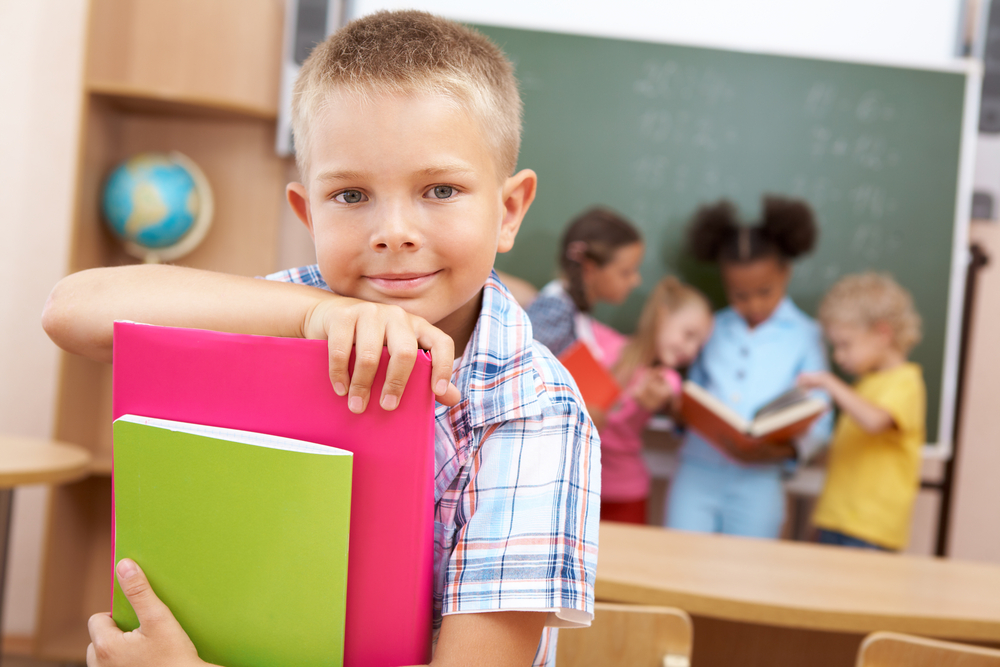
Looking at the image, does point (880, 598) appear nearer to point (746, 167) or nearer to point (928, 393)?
point (928, 393)

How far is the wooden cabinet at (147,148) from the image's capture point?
2.68 metres

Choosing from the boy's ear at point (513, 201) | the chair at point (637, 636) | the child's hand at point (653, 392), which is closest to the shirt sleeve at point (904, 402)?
the child's hand at point (653, 392)

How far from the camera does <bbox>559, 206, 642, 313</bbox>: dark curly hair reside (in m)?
2.68

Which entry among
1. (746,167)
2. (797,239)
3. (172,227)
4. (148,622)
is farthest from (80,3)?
(148,622)

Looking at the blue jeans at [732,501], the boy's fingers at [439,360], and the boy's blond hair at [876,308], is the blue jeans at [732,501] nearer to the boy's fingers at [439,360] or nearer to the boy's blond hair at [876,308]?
the boy's blond hair at [876,308]

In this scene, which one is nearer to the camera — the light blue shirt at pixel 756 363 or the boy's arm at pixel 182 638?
the boy's arm at pixel 182 638

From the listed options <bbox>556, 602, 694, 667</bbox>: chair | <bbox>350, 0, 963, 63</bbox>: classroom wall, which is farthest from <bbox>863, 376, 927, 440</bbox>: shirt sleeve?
<bbox>556, 602, 694, 667</bbox>: chair

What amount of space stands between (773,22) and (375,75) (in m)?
2.86

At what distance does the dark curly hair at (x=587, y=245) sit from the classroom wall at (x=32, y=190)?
192cm

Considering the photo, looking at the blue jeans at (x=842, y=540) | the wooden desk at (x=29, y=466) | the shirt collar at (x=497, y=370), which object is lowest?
the blue jeans at (x=842, y=540)

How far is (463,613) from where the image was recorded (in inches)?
22.9

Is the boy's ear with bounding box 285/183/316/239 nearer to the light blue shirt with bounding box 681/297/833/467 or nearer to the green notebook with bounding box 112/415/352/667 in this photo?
the green notebook with bounding box 112/415/352/667

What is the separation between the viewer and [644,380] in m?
2.72

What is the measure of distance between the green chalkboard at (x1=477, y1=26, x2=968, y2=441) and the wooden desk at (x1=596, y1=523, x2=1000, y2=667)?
1286 millimetres
